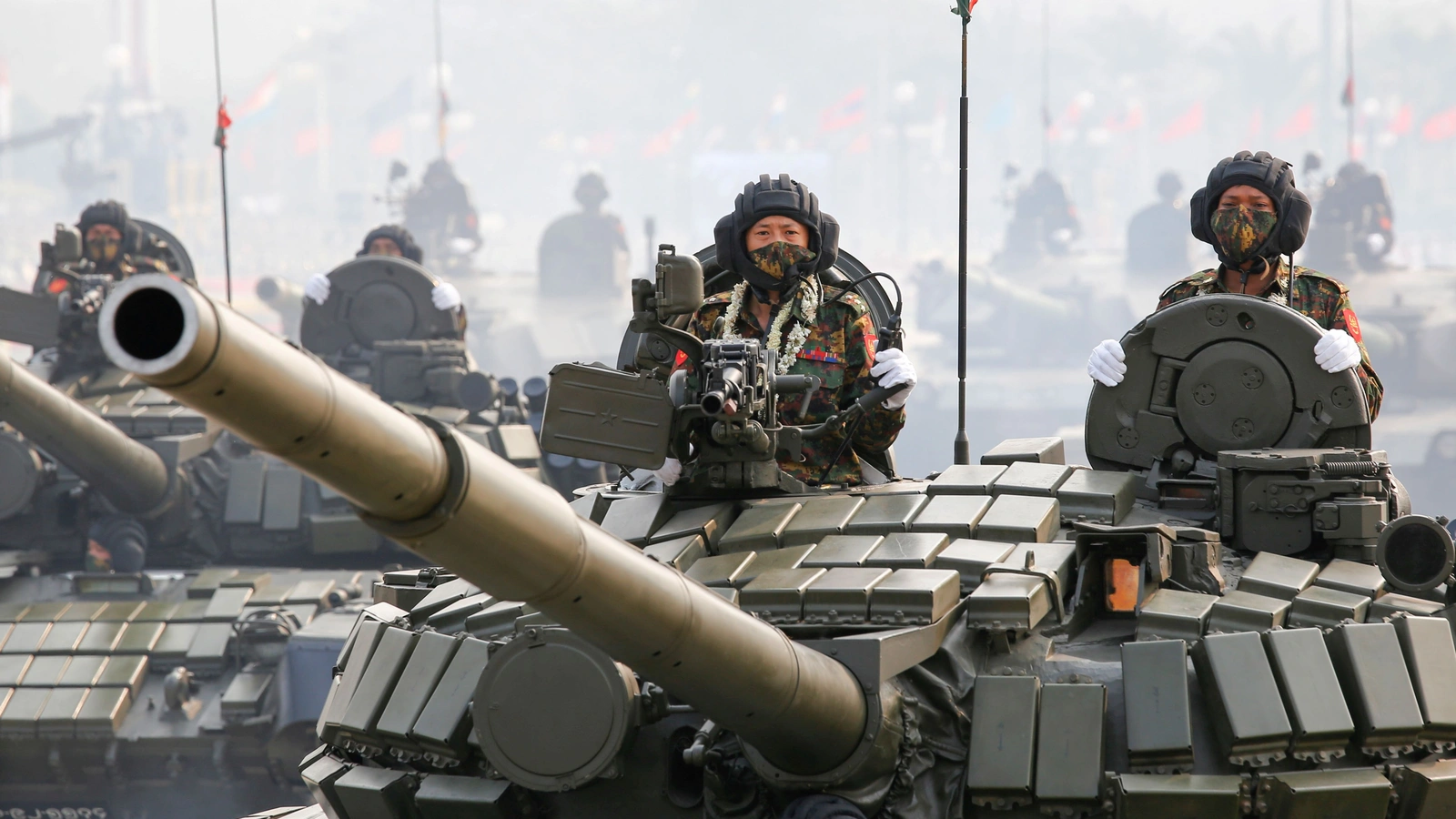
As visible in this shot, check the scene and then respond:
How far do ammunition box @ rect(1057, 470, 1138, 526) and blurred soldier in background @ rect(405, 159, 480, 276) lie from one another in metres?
42.7

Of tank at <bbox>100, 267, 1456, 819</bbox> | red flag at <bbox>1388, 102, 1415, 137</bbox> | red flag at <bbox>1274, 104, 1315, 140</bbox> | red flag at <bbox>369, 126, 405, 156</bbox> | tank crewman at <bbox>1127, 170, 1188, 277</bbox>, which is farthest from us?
red flag at <bbox>369, 126, 405, 156</bbox>

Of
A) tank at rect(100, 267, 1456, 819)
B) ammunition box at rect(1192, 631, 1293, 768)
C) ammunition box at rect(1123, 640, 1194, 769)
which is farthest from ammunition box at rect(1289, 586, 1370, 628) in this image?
ammunition box at rect(1123, 640, 1194, 769)

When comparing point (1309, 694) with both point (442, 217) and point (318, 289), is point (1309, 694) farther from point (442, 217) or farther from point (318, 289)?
point (442, 217)

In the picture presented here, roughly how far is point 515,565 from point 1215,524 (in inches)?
175

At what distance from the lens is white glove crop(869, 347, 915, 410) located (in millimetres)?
8945

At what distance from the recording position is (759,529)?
8.00 metres

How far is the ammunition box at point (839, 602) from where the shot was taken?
6.89 m

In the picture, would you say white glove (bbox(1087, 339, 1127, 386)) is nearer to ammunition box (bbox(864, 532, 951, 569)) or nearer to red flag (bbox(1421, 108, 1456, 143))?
ammunition box (bbox(864, 532, 951, 569))

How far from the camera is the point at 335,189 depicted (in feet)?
258

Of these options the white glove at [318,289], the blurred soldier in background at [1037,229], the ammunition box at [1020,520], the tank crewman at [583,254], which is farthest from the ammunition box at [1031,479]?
the blurred soldier in background at [1037,229]

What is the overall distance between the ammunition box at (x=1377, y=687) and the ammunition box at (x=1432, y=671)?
0.13ft

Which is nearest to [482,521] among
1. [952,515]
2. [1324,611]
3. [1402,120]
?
[952,515]

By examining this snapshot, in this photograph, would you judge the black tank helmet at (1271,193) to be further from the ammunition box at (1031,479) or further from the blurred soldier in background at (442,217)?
the blurred soldier in background at (442,217)

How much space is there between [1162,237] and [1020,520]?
4822 cm
